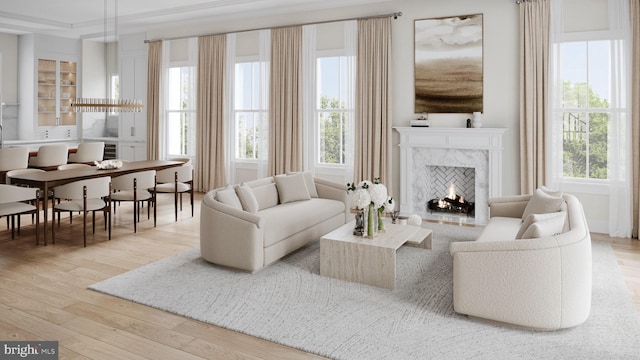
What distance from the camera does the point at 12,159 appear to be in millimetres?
7133

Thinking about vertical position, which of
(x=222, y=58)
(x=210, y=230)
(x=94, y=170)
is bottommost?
(x=210, y=230)

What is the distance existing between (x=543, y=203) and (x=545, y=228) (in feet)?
3.95

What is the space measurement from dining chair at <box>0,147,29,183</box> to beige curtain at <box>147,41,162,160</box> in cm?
231

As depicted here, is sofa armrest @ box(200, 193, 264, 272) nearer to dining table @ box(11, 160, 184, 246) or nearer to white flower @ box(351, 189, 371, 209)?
white flower @ box(351, 189, 371, 209)

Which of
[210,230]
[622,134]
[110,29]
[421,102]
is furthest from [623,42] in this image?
[110,29]

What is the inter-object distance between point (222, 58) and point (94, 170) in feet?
10.4

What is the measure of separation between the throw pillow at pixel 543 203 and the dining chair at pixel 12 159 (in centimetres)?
711

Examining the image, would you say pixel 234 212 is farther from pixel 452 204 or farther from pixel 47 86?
pixel 47 86

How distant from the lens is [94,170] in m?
6.20

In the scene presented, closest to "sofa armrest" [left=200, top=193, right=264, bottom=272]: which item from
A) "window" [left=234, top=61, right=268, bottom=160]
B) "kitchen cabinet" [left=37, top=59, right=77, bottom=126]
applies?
"window" [left=234, top=61, right=268, bottom=160]

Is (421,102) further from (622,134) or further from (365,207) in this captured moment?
(365,207)

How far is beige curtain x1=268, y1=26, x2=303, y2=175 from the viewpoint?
757 cm

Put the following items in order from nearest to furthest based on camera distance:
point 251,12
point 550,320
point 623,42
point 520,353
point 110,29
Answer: point 520,353, point 550,320, point 623,42, point 251,12, point 110,29

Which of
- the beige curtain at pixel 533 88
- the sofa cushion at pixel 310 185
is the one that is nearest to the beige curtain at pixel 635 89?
the beige curtain at pixel 533 88
